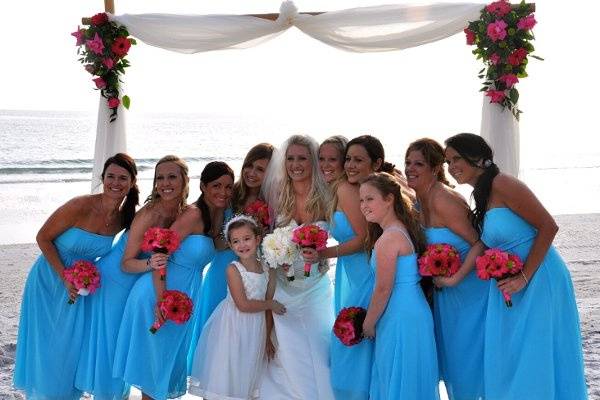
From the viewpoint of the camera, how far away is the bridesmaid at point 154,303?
270 inches

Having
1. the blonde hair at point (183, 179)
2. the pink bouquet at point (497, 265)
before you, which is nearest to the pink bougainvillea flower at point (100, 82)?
the blonde hair at point (183, 179)

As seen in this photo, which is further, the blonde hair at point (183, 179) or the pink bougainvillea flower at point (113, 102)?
the pink bougainvillea flower at point (113, 102)

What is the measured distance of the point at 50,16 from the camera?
4719 cm

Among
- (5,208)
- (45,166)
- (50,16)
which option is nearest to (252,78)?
(50,16)

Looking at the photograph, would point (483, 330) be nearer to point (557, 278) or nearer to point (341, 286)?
point (557, 278)

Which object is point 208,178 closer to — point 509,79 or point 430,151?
point 430,151

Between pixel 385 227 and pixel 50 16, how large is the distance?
44.8 meters

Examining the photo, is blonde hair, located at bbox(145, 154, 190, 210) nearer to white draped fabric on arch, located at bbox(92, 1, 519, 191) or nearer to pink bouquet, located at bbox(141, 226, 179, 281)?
pink bouquet, located at bbox(141, 226, 179, 281)

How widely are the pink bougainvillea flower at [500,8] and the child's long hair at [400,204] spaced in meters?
2.14

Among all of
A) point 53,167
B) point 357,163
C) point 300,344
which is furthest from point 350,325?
point 53,167

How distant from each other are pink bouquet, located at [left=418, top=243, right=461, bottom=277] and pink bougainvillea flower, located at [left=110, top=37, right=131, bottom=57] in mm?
3802

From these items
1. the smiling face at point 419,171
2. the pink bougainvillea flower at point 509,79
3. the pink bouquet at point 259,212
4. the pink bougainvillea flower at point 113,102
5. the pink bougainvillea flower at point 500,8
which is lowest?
the pink bouquet at point 259,212

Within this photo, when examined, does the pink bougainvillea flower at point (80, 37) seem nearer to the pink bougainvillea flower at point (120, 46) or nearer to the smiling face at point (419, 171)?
the pink bougainvillea flower at point (120, 46)

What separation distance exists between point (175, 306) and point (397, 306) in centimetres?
173
